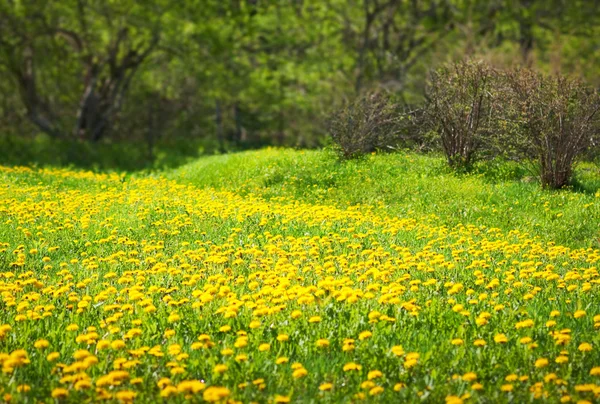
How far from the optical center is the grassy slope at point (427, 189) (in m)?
9.97

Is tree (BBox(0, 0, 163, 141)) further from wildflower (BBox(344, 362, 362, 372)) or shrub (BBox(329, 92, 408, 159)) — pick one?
wildflower (BBox(344, 362, 362, 372))

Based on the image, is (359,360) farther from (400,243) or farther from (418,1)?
(418,1)

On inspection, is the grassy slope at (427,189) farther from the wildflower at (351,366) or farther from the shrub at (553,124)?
the wildflower at (351,366)

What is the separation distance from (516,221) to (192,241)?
4618 mm

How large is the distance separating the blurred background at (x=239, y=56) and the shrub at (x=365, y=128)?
19.4 ft

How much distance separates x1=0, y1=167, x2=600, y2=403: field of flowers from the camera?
4.37 metres

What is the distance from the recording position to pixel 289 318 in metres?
5.52

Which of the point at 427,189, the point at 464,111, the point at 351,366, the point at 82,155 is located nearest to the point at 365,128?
the point at 464,111

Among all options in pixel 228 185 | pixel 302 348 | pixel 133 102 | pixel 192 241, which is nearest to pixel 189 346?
pixel 302 348

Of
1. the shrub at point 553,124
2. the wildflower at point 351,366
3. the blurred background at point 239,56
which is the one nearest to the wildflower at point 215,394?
the wildflower at point 351,366

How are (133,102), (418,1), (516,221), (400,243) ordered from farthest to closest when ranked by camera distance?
(133,102)
(418,1)
(516,221)
(400,243)

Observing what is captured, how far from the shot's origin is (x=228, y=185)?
44.2 ft

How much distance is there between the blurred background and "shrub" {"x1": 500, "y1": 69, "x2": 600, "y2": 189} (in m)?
9.42

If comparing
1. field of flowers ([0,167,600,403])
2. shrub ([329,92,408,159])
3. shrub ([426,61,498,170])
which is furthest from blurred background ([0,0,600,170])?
field of flowers ([0,167,600,403])
